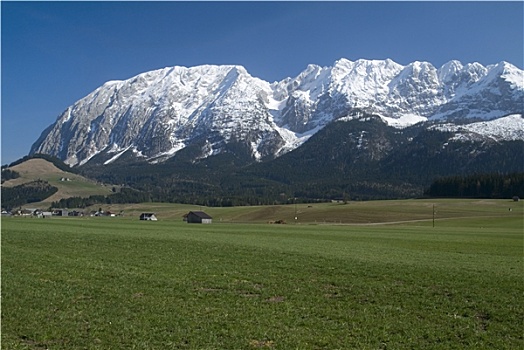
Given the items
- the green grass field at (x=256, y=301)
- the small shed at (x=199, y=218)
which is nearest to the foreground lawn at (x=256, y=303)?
the green grass field at (x=256, y=301)

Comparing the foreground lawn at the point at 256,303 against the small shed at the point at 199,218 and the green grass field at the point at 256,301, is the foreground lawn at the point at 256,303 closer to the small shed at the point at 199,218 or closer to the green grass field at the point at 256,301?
the green grass field at the point at 256,301

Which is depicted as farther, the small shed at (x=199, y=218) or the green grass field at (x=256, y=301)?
the small shed at (x=199, y=218)

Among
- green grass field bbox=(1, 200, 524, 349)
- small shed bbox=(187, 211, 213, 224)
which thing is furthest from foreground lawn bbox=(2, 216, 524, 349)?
small shed bbox=(187, 211, 213, 224)

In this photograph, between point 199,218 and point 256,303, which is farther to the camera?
point 199,218

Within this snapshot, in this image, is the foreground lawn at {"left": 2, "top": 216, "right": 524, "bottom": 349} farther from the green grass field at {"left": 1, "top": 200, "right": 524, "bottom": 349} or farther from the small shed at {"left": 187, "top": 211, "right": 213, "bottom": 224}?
the small shed at {"left": 187, "top": 211, "right": 213, "bottom": 224}

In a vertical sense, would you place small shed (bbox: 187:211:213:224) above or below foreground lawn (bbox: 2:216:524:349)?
below

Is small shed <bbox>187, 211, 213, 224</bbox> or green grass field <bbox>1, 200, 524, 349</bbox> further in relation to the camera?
small shed <bbox>187, 211, 213, 224</bbox>

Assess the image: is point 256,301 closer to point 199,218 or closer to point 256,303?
point 256,303

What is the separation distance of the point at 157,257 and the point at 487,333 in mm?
26494

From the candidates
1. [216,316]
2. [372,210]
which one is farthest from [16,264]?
[372,210]

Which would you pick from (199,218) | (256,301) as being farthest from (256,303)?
(199,218)

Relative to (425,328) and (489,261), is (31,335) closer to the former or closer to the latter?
(425,328)

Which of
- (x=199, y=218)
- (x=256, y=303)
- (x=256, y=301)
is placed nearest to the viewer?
(x=256, y=303)

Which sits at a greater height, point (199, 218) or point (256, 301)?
point (256, 301)
